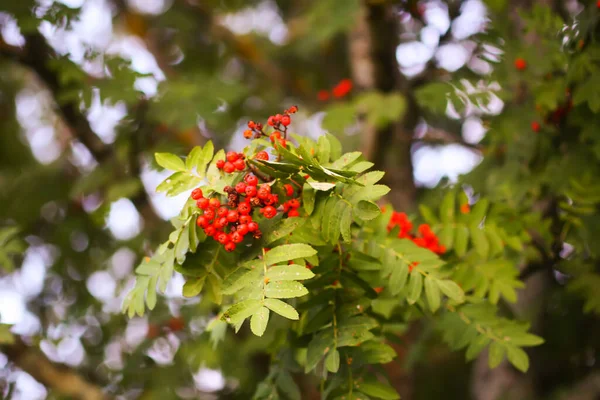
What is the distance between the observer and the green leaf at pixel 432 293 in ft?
5.30

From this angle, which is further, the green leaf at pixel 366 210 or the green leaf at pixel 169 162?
the green leaf at pixel 169 162

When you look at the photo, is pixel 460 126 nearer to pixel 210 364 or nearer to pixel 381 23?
pixel 381 23

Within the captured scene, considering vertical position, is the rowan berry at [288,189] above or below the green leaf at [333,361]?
above

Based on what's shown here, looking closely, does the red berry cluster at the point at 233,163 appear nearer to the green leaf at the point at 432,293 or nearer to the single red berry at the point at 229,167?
the single red berry at the point at 229,167

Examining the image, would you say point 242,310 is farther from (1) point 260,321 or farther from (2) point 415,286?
(2) point 415,286

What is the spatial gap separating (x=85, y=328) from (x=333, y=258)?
2.84 metres

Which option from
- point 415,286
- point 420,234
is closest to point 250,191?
point 415,286

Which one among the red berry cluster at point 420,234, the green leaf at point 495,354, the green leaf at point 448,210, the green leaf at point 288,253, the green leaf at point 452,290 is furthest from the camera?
the green leaf at point 448,210

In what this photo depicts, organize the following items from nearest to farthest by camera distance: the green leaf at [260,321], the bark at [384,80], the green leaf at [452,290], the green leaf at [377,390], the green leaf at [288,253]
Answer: the green leaf at [260,321] < the green leaf at [288,253] < the green leaf at [377,390] < the green leaf at [452,290] < the bark at [384,80]

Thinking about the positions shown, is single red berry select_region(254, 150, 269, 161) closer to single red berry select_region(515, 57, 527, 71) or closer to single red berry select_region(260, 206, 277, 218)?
single red berry select_region(260, 206, 277, 218)

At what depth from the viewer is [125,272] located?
14.0ft

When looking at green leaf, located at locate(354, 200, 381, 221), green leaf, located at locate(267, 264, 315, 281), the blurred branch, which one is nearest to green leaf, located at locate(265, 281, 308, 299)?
green leaf, located at locate(267, 264, 315, 281)

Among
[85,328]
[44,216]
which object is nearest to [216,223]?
[85,328]

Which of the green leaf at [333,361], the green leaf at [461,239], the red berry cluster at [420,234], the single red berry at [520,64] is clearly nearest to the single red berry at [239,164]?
the green leaf at [333,361]
